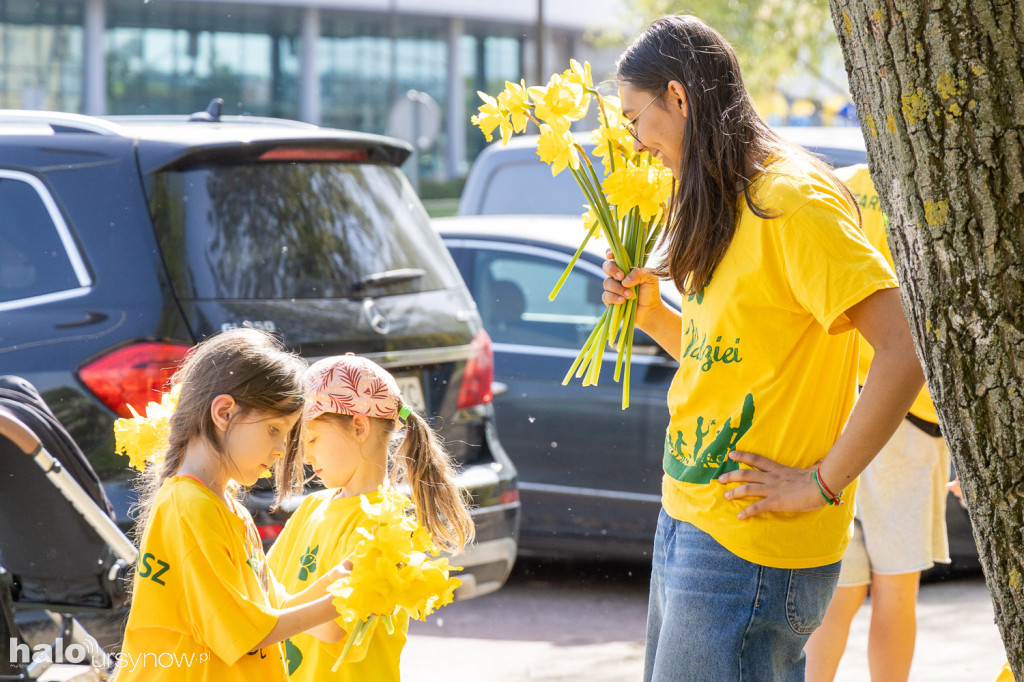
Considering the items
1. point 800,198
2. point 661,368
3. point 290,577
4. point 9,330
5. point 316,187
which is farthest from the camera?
point 661,368

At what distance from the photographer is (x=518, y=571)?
5.73m

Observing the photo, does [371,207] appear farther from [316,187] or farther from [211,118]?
[211,118]

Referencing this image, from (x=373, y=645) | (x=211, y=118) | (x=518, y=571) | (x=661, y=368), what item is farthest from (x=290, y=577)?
(x=518, y=571)

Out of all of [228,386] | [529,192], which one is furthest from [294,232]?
[529,192]

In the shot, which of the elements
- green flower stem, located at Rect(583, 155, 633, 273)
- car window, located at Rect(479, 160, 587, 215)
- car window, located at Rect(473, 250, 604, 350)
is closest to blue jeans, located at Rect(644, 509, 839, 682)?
green flower stem, located at Rect(583, 155, 633, 273)

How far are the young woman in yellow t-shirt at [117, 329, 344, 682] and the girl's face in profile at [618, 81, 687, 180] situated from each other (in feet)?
2.79

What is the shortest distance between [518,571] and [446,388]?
78.5 inches

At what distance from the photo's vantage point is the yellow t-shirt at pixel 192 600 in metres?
2.02

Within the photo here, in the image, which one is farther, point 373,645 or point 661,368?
point 661,368

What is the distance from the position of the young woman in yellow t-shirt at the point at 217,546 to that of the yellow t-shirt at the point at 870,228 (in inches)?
67.9

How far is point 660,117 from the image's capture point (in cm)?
220

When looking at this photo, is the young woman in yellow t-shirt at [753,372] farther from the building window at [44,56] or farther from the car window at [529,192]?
the building window at [44,56]

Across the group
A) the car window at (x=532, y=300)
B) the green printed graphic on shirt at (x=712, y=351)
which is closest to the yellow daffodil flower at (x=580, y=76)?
the green printed graphic on shirt at (x=712, y=351)

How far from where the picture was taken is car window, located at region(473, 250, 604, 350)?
208 inches
